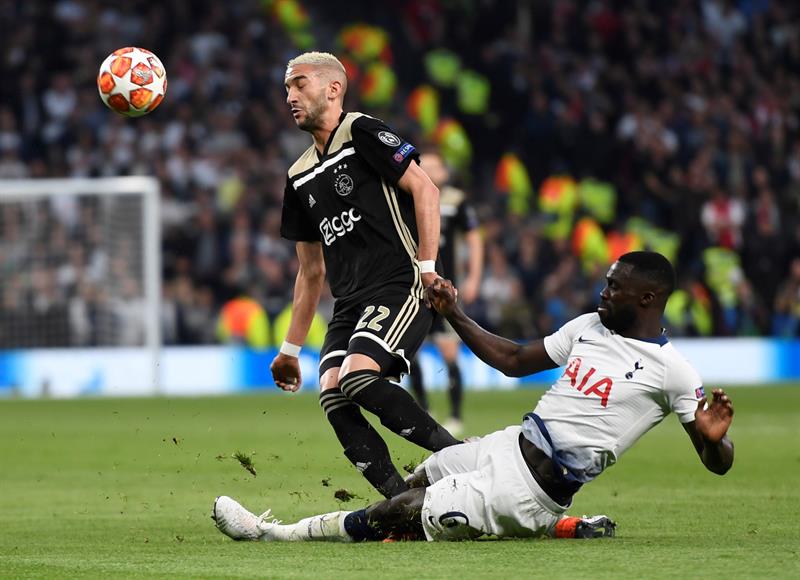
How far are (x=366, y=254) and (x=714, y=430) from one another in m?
2.00

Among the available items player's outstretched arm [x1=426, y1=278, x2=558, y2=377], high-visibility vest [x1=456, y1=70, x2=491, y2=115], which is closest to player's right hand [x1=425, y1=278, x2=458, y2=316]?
player's outstretched arm [x1=426, y1=278, x2=558, y2=377]

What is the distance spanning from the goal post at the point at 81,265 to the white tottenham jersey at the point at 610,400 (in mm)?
13489

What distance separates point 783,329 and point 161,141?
9.12 m

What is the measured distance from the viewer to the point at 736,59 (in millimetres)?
24453

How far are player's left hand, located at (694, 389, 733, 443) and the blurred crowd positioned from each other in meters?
13.9

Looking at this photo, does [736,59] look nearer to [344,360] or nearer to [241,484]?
[241,484]

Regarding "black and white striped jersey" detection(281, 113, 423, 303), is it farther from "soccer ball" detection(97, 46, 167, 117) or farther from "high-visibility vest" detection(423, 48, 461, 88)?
"high-visibility vest" detection(423, 48, 461, 88)

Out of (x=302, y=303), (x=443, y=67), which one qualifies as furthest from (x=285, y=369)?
(x=443, y=67)

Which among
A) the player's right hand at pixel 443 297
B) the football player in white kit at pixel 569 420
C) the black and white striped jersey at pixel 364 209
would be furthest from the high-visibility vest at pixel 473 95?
the football player in white kit at pixel 569 420

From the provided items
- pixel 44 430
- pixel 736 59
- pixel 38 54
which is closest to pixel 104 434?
pixel 44 430

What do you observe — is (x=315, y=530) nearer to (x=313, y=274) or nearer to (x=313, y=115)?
(x=313, y=274)

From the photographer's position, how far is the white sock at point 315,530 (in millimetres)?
6480

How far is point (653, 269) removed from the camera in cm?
601

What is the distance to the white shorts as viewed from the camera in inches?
241
